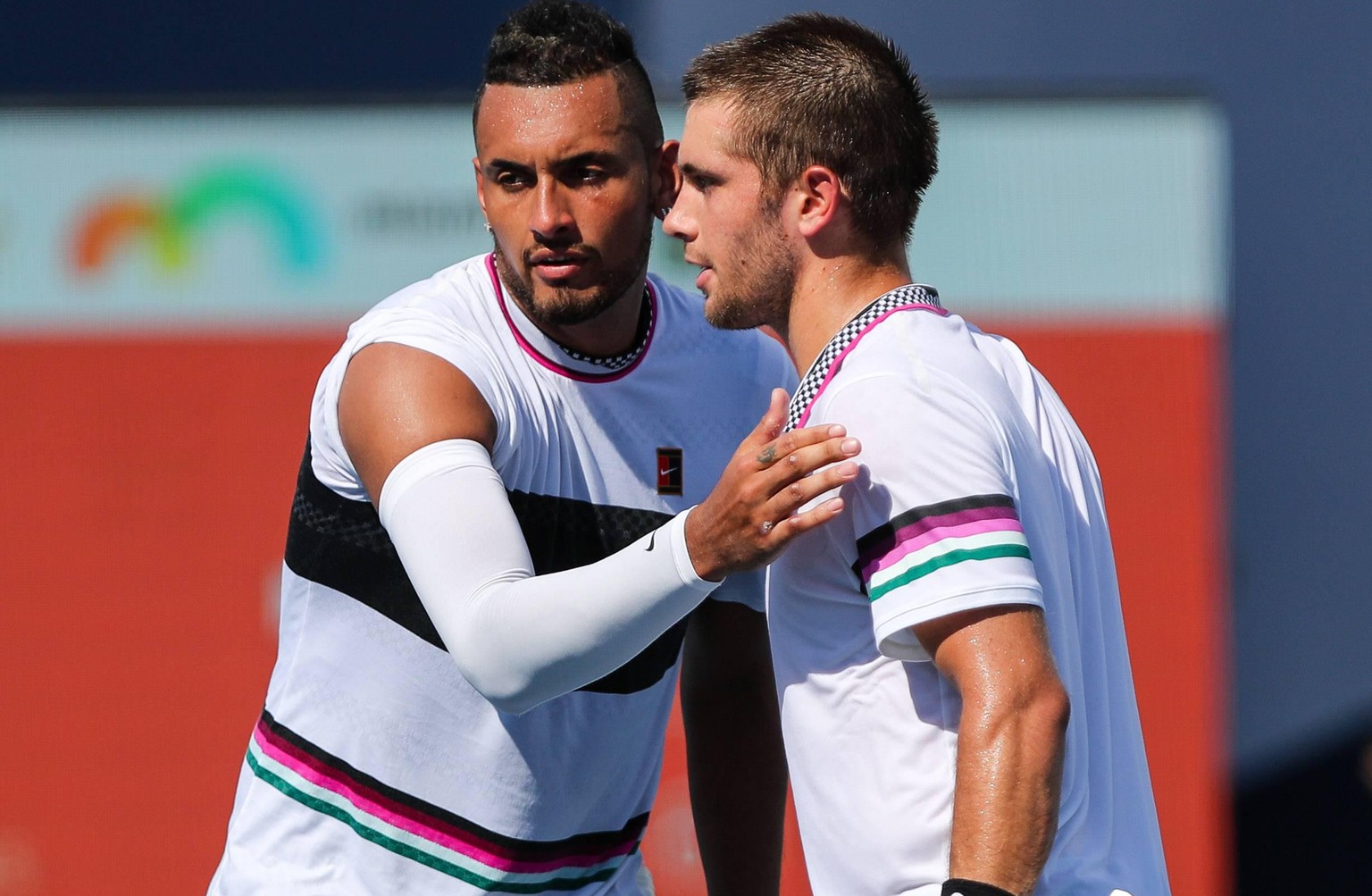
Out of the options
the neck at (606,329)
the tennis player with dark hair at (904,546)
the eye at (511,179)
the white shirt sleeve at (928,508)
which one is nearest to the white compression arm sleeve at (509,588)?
the tennis player with dark hair at (904,546)

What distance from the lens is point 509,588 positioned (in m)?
1.89

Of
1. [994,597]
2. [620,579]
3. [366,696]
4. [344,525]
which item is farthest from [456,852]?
[994,597]

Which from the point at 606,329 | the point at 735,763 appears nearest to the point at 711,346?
the point at 606,329

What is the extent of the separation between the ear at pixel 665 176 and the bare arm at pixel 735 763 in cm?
70

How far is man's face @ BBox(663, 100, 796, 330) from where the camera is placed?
1948 millimetres

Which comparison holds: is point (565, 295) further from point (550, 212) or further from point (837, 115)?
point (837, 115)

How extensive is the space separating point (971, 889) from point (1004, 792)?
10 cm

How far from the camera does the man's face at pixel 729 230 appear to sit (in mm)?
1948

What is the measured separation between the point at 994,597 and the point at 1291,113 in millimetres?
4706

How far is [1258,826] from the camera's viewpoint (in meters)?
5.77

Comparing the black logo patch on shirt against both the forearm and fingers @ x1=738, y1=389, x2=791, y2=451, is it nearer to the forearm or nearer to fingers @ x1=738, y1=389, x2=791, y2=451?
fingers @ x1=738, y1=389, x2=791, y2=451

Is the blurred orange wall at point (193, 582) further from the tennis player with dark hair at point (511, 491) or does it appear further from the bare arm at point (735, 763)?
the tennis player with dark hair at point (511, 491)

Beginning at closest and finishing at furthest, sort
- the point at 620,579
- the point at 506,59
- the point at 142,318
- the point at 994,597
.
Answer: the point at 994,597, the point at 620,579, the point at 506,59, the point at 142,318

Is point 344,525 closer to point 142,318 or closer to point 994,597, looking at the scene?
point 994,597
